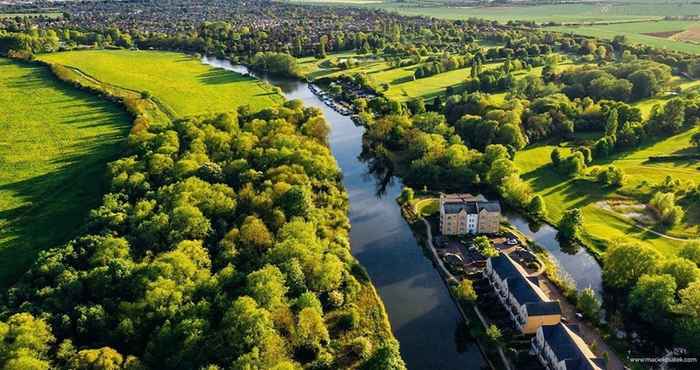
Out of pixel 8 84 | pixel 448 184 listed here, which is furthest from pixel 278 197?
pixel 8 84

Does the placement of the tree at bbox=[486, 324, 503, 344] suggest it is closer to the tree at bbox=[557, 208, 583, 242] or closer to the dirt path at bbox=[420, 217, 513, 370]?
the dirt path at bbox=[420, 217, 513, 370]

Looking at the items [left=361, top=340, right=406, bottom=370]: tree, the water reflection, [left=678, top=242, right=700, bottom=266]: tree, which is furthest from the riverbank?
[left=678, top=242, right=700, bottom=266]: tree

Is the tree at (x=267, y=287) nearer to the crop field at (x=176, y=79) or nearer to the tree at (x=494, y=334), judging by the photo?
the tree at (x=494, y=334)

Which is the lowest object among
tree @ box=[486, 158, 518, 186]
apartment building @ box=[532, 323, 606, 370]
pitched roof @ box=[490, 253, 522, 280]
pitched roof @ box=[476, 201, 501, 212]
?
→ apartment building @ box=[532, 323, 606, 370]

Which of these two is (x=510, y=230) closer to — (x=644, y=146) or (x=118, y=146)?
(x=644, y=146)

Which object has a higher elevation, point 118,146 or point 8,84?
point 8,84

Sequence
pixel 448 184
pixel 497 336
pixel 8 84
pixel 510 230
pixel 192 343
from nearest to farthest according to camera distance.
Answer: pixel 192 343
pixel 497 336
pixel 510 230
pixel 448 184
pixel 8 84

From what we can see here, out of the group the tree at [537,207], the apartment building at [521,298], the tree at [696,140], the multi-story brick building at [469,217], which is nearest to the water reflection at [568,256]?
the tree at [537,207]

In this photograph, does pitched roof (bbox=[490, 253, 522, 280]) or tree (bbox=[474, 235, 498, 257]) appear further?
tree (bbox=[474, 235, 498, 257])
